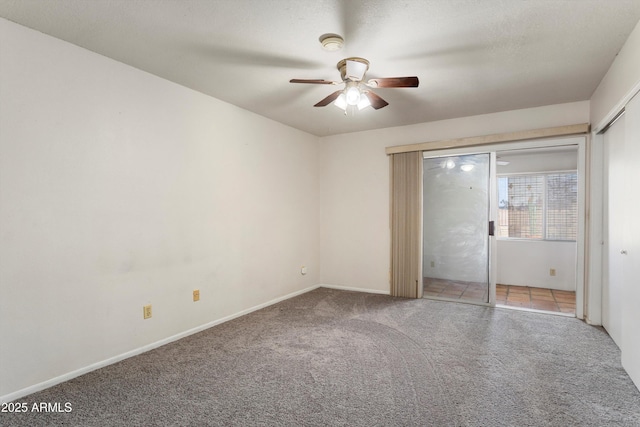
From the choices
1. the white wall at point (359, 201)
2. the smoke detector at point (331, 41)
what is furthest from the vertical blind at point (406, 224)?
the smoke detector at point (331, 41)

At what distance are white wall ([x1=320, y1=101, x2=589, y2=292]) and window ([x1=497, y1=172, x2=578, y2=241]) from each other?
7.56 feet

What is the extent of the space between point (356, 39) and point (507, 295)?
4.36 m

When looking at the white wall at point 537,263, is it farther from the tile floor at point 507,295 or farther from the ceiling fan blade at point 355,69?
the ceiling fan blade at point 355,69

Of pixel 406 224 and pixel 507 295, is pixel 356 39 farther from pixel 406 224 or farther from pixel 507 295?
pixel 507 295

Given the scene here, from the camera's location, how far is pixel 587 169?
140 inches

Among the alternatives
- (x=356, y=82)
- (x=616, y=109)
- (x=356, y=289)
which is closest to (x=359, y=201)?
(x=356, y=289)

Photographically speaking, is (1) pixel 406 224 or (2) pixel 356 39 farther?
Answer: (1) pixel 406 224

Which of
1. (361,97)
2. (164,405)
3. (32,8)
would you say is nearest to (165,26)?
(32,8)

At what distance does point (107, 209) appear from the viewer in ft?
8.52

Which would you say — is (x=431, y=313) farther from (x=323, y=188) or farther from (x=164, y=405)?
(x=164, y=405)

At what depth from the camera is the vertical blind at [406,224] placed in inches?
179

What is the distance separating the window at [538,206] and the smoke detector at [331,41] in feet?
15.4

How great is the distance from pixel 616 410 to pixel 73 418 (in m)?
3.22

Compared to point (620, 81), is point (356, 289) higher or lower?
lower
